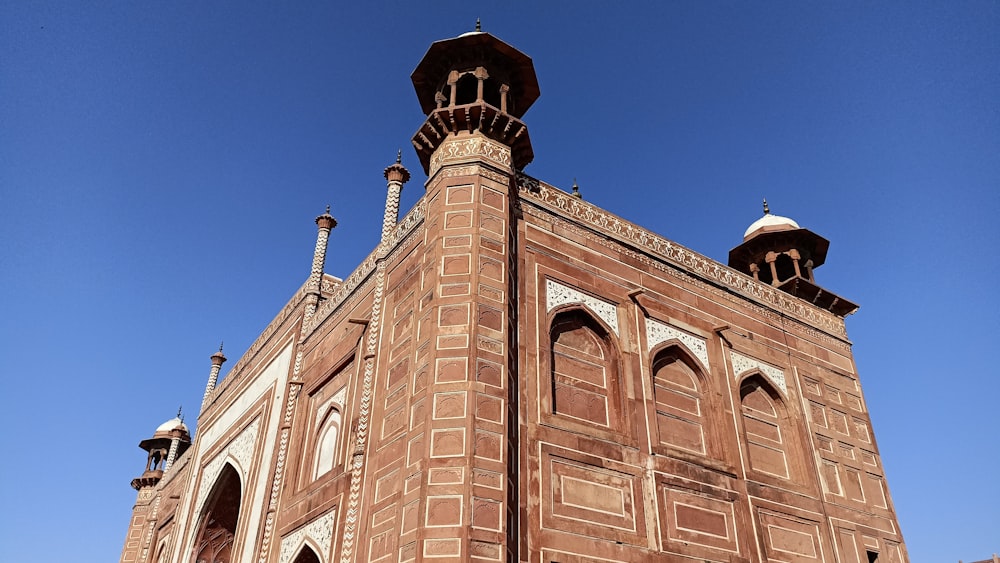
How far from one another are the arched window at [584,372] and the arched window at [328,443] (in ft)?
12.4

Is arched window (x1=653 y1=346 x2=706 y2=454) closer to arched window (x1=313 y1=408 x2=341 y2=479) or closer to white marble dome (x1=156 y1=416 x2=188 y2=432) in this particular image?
arched window (x1=313 y1=408 x2=341 y2=479)

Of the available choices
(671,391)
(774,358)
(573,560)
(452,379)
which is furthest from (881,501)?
(452,379)

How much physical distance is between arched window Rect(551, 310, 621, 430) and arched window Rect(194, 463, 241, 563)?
941cm

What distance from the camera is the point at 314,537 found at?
1041 cm

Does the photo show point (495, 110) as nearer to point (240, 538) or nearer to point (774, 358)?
point (774, 358)

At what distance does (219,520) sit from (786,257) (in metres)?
13.8

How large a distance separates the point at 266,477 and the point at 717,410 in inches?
305

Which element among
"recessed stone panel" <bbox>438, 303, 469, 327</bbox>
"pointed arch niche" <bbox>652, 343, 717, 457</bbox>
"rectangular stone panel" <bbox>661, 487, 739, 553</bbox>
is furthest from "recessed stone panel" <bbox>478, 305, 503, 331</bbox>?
"rectangular stone panel" <bbox>661, 487, 739, 553</bbox>

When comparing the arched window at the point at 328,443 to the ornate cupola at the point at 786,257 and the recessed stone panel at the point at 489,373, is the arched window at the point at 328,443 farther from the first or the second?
the ornate cupola at the point at 786,257

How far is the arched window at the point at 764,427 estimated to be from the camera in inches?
441

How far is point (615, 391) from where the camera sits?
9867mm

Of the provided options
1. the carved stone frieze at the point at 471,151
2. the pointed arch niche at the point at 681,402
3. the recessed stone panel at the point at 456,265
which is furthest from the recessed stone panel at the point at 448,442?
the carved stone frieze at the point at 471,151

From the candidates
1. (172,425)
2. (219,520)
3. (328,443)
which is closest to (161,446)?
(172,425)

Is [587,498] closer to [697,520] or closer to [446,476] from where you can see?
[697,520]
